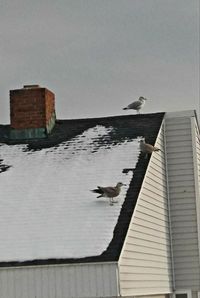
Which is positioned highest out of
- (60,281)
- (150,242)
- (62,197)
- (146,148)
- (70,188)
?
(146,148)

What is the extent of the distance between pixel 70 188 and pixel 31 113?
4.61 m

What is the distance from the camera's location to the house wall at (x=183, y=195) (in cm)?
2416

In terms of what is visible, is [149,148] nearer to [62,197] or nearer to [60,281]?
[62,197]

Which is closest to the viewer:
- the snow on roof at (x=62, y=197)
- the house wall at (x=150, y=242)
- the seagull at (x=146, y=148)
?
the snow on roof at (x=62, y=197)

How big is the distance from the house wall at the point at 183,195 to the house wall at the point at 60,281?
21.9ft

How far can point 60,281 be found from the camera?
17875mm

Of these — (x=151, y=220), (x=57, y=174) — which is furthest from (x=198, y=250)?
(x=57, y=174)

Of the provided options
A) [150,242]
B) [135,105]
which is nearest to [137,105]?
[135,105]

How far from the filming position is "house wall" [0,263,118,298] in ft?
57.8

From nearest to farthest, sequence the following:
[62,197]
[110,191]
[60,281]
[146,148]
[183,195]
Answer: [60,281] < [110,191] < [62,197] < [146,148] < [183,195]

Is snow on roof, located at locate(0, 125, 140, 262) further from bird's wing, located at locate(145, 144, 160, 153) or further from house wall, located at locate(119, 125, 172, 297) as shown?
house wall, located at locate(119, 125, 172, 297)

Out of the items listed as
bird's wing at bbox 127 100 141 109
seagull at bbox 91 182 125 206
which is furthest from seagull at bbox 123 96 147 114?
seagull at bbox 91 182 125 206

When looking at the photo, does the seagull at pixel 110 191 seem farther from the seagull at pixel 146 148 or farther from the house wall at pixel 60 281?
the seagull at pixel 146 148

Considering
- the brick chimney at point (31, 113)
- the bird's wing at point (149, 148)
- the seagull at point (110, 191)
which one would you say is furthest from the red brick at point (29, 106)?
the seagull at point (110, 191)
